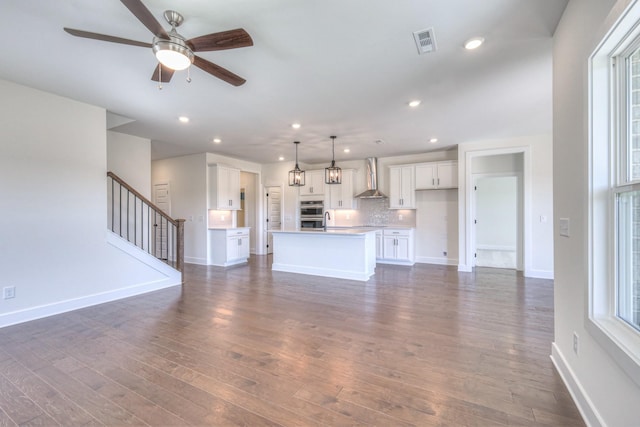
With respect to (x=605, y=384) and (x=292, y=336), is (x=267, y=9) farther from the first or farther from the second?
(x=605, y=384)

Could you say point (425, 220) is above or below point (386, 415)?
above

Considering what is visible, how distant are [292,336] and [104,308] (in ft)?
9.07

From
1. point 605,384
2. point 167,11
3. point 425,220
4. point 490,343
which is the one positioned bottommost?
point 490,343

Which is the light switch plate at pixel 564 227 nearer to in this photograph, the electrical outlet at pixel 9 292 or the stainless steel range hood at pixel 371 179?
the stainless steel range hood at pixel 371 179

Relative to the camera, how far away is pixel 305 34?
2.29 meters

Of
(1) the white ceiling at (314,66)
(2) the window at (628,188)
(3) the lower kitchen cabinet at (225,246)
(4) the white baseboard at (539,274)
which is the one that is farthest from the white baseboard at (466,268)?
(3) the lower kitchen cabinet at (225,246)

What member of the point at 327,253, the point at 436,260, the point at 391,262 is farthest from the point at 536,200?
the point at 327,253

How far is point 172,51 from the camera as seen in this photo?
1949 mm

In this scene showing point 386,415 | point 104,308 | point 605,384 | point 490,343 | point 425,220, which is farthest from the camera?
point 425,220

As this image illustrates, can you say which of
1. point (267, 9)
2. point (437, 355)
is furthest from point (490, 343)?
point (267, 9)

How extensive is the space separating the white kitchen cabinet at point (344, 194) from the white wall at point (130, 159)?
4.42 m

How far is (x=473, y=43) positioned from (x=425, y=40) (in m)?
0.45

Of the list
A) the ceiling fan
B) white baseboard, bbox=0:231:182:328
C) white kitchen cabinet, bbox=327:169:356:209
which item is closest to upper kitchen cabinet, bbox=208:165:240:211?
white baseboard, bbox=0:231:182:328

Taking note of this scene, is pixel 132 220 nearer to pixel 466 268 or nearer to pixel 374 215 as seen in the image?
pixel 374 215
